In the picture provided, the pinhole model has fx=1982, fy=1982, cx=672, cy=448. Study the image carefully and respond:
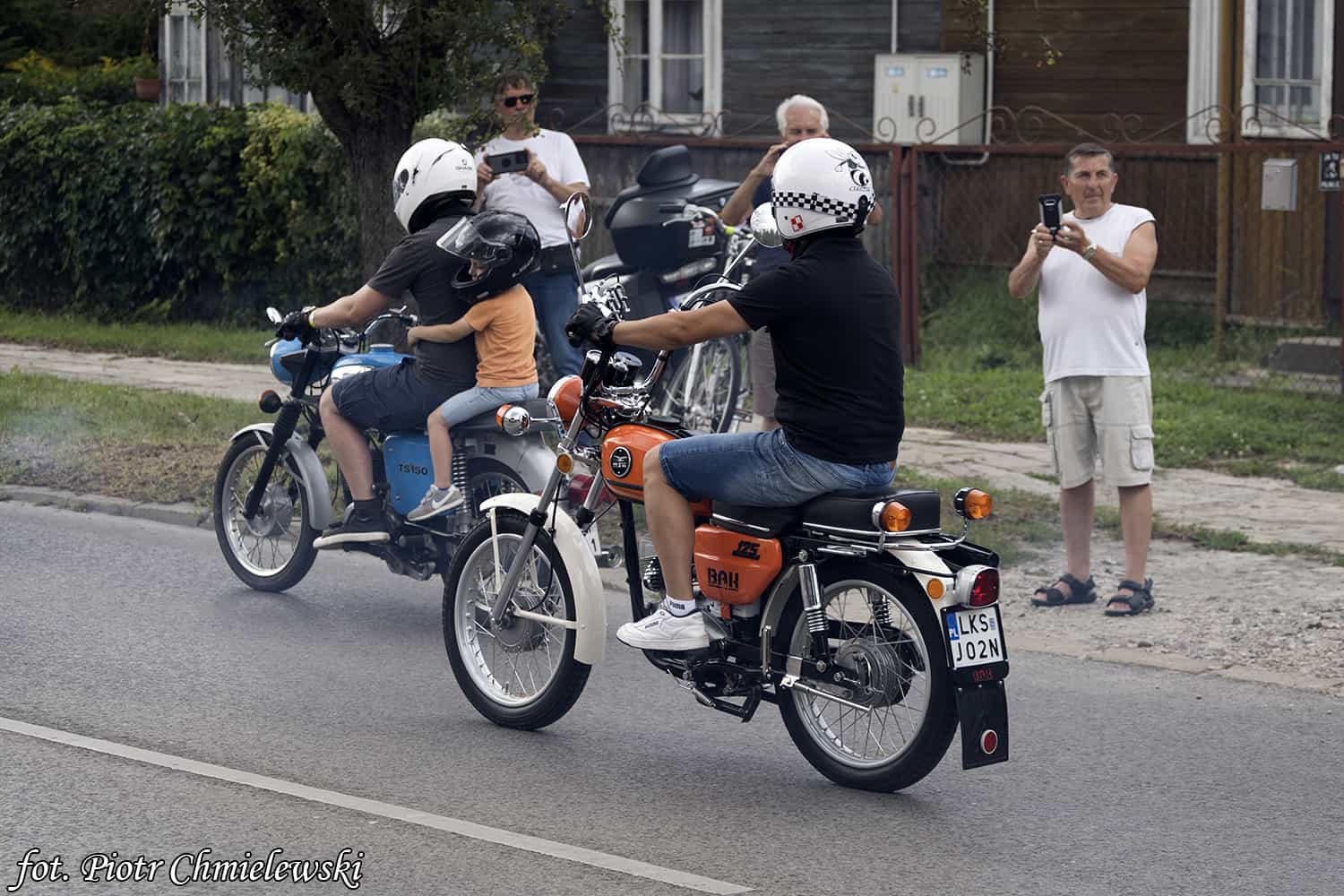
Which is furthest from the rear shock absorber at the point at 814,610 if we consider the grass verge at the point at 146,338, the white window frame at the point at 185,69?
the white window frame at the point at 185,69

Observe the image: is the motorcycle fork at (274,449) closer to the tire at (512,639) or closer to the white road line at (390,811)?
the tire at (512,639)

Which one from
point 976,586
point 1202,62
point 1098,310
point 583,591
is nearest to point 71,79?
point 1202,62

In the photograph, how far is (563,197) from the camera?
1077cm

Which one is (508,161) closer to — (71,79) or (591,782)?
(591,782)

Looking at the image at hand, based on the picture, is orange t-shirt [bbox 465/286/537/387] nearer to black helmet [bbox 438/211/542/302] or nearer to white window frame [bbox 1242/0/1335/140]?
black helmet [bbox 438/211/542/302]

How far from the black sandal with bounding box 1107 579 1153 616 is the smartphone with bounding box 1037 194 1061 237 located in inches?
58.4

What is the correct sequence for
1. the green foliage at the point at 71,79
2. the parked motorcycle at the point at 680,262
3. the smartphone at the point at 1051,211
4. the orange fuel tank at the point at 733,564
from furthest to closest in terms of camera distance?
the green foliage at the point at 71,79, the parked motorcycle at the point at 680,262, the smartphone at the point at 1051,211, the orange fuel tank at the point at 733,564

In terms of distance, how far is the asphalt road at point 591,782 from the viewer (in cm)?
515

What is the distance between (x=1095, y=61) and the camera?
17.3 meters

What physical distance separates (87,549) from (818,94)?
448 inches

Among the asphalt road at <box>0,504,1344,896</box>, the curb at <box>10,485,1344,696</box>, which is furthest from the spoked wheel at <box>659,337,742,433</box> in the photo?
the asphalt road at <box>0,504,1344,896</box>

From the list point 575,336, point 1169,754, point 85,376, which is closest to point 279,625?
point 575,336

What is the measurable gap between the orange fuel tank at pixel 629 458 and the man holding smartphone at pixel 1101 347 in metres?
2.50

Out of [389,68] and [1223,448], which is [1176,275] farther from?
[389,68]
